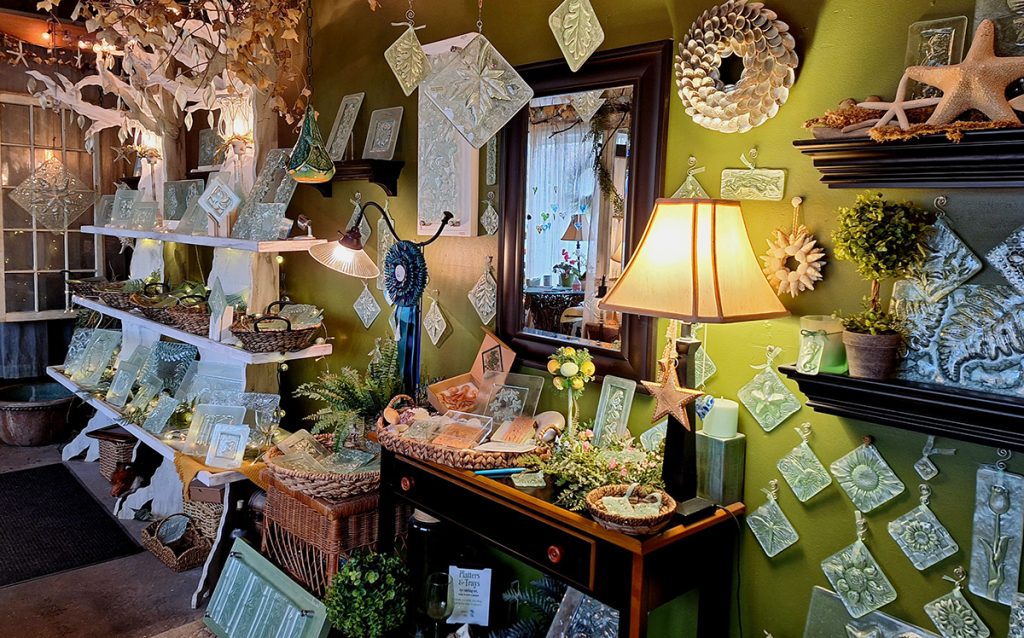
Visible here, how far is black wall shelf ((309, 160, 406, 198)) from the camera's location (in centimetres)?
293

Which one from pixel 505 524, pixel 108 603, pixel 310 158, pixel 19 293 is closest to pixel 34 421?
pixel 19 293

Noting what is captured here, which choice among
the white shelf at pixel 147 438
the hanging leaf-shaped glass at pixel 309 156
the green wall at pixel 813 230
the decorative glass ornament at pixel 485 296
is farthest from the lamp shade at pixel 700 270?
the white shelf at pixel 147 438

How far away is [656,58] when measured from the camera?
209 centimetres

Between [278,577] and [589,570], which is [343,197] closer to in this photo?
[278,577]

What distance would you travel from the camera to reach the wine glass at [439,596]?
7.67 ft

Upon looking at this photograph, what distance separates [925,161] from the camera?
1469 millimetres

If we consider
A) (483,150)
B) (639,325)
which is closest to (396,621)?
(639,325)

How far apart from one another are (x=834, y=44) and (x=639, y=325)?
84cm

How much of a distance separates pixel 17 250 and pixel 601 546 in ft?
17.3

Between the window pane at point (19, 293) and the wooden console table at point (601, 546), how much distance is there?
4554 millimetres

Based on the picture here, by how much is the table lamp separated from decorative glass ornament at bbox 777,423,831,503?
221 mm

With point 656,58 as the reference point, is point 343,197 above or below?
below

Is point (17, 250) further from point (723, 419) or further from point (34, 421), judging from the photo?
point (723, 419)

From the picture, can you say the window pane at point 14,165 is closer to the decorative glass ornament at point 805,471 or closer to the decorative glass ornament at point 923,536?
the decorative glass ornament at point 805,471
